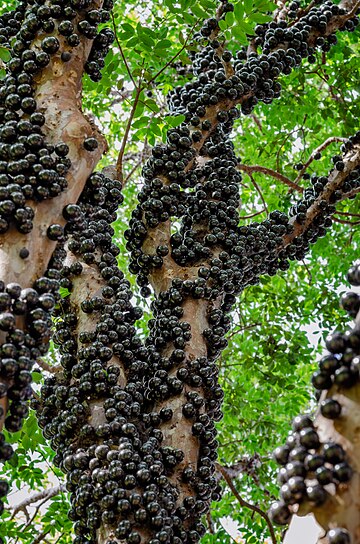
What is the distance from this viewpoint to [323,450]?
1.87m

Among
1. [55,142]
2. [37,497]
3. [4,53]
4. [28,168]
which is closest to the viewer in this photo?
[28,168]

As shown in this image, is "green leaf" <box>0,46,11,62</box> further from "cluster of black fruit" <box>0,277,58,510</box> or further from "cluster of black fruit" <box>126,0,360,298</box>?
"cluster of black fruit" <box>0,277,58,510</box>

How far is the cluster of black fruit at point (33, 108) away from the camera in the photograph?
108 inches

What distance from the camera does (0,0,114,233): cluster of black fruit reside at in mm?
2734

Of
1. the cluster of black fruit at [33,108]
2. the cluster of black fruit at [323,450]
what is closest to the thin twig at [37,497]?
the cluster of black fruit at [33,108]

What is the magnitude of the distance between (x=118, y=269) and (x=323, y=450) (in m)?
2.20

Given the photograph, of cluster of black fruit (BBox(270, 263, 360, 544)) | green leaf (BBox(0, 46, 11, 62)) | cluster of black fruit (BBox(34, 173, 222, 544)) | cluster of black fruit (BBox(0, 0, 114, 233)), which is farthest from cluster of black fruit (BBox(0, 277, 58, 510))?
green leaf (BBox(0, 46, 11, 62))

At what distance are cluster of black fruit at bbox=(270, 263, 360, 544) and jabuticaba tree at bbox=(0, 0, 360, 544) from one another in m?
1.03

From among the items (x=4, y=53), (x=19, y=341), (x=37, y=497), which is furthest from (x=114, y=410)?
(x=37, y=497)

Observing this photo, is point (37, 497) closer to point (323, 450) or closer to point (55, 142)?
point (55, 142)

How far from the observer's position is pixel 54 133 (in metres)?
3.00

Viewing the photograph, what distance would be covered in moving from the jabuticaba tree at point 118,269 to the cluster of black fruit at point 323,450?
103 centimetres

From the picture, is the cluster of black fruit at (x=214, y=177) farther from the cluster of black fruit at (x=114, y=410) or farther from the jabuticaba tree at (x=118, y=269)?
the cluster of black fruit at (x=114, y=410)

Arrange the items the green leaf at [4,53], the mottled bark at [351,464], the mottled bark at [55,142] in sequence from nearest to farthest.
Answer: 1. the mottled bark at [351,464]
2. the mottled bark at [55,142]
3. the green leaf at [4,53]
